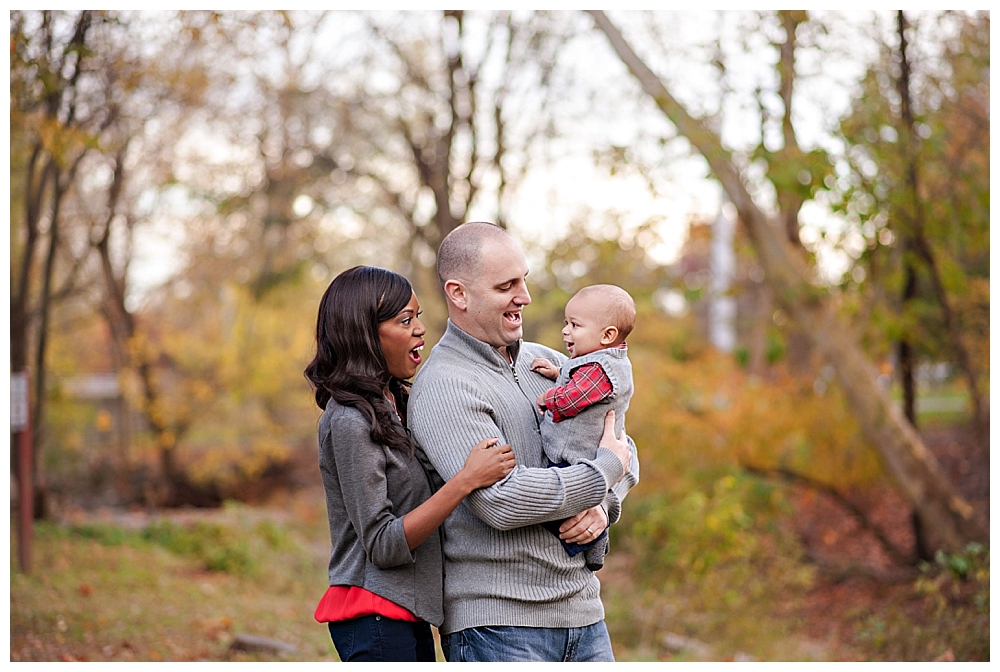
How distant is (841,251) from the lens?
24.1 feet

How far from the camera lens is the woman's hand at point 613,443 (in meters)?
2.46

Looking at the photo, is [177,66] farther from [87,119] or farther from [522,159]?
[522,159]

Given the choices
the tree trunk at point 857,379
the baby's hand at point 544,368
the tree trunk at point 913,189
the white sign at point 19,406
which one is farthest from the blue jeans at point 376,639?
the white sign at point 19,406

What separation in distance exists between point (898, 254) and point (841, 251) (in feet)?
2.71

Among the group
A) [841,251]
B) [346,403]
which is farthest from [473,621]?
[841,251]

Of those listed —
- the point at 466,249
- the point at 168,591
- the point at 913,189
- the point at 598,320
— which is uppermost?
the point at 913,189

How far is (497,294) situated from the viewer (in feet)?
8.39

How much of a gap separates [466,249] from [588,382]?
0.47 metres

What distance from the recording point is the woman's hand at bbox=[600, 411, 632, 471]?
2.46 metres

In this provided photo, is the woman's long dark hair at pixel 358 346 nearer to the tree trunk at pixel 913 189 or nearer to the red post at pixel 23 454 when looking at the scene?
the tree trunk at pixel 913 189

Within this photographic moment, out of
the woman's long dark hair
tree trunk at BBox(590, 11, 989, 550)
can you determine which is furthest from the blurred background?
the woman's long dark hair

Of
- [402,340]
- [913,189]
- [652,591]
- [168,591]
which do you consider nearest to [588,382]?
[402,340]

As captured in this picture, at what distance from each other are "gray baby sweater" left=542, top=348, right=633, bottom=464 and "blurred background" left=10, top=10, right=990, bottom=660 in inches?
161

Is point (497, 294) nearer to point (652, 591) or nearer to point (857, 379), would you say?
point (857, 379)
